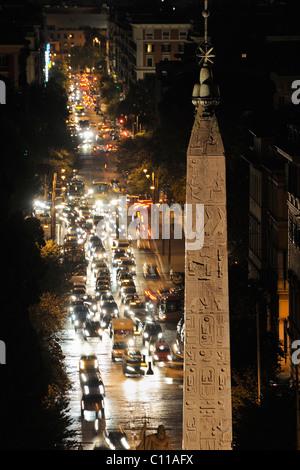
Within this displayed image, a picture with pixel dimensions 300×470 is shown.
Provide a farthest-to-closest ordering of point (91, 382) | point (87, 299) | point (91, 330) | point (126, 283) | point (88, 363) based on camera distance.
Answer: point (126, 283), point (87, 299), point (91, 330), point (88, 363), point (91, 382)

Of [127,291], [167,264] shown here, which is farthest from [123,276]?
[167,264]

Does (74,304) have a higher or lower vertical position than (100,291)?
lower

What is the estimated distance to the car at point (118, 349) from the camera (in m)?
67.8

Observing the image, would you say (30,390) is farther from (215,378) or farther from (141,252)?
(141,252)

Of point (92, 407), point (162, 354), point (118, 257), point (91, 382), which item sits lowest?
point (92, 407)

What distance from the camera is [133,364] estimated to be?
2522 inches

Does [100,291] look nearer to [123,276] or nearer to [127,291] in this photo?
[127,291]

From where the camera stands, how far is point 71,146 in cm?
13838

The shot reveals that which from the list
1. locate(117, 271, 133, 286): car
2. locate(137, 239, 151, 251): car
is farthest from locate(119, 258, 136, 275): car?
locate(137, 239, 151, 251): car

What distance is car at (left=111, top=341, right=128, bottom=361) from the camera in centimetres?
6781

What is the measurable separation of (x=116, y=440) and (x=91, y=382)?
419 inches

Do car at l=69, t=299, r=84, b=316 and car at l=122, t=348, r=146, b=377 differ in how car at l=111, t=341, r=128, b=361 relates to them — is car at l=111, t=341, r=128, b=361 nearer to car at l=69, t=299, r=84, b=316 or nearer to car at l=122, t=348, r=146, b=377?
car at l=122, t=348, r=146, b=377

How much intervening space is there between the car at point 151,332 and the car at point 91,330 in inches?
107

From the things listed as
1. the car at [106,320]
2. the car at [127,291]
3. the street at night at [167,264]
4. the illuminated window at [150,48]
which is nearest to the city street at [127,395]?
the street at night at [167,264]
